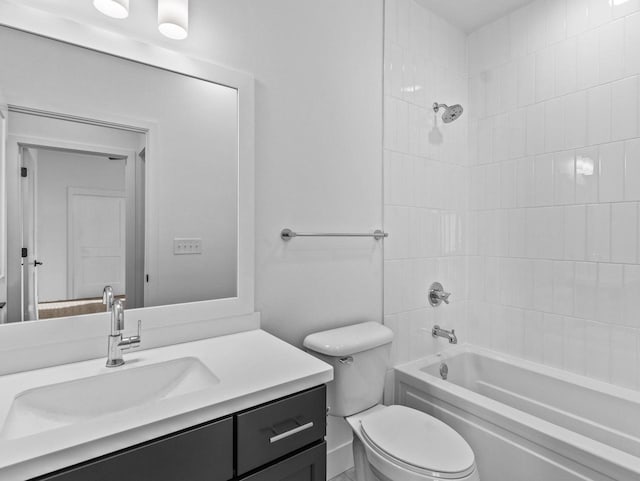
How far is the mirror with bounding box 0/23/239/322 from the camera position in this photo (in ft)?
3.39

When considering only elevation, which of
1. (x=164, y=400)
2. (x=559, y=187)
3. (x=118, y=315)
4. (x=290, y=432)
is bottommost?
(x=290, y=432)

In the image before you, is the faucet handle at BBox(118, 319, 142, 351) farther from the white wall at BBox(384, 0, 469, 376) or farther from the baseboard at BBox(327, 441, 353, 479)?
the white wall at BBox(384, 0, 469, 376)

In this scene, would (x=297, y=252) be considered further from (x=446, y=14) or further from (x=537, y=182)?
(x=446, y=14)

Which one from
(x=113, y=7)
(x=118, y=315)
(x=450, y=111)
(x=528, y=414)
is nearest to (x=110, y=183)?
(x=118, y=315)

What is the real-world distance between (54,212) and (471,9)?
8.05 feet

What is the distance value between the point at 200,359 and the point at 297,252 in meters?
0.64

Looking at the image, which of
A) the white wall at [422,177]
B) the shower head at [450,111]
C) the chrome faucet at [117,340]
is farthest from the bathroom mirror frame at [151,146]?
the shower head at [450,111]

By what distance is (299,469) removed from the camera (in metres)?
0.97

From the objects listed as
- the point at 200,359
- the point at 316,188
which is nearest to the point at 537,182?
the point at 316,188

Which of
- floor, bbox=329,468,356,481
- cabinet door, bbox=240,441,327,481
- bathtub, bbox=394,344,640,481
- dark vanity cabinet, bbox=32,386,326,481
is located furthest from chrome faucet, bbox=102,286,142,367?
bathtub, bbox=394,344,640,481

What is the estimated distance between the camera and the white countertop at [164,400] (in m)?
0.64

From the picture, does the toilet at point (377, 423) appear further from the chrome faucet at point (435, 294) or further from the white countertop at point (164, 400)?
the chrome faucet at point (435, 294)

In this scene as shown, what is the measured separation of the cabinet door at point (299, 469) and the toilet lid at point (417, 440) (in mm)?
371

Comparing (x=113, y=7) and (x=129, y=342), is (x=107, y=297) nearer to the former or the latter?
(x=129, y=342)
